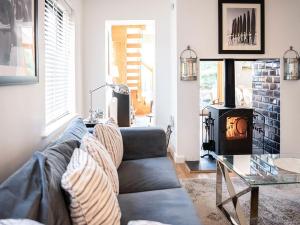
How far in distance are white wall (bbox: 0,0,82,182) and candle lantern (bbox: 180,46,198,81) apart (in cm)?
222

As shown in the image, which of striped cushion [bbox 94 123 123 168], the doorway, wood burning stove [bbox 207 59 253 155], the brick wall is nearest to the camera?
striped cushion [bbox 94 123 123 168]

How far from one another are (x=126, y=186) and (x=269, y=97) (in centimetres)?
324

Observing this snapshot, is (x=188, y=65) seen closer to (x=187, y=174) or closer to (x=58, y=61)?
(x=187, y=174)

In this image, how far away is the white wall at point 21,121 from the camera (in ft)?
6.01

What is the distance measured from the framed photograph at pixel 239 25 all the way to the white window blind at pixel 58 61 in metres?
1.98

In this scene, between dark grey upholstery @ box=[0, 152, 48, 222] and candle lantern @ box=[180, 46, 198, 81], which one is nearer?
dark grey upholstery @ box=[0, 152, 48, 222]

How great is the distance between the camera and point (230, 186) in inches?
106

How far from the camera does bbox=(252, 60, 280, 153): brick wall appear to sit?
15.4ft

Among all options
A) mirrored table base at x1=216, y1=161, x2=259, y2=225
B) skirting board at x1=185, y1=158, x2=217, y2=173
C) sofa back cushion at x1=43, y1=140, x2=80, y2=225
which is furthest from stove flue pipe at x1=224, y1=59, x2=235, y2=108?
sofa back cushion at x1=43, y1=140, x2=80, y2=225

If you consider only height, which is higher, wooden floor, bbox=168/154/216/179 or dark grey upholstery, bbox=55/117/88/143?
dark grey upholstery, bbox=55/117/88/143

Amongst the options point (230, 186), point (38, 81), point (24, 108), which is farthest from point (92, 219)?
point (230, 186)

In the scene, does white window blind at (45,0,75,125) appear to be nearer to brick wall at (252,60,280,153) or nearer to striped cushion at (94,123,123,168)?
striped cushion at (94,123,123,168)

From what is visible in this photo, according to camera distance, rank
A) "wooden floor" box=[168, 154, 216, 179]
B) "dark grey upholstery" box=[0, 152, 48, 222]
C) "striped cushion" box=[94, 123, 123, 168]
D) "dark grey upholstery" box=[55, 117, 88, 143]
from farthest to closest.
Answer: "wooden floor" box=[168, 154, 216, 179], "striped cushion" box=[94, 123, 123, 168], "dark grey upholstery" box=[55, 117, 88, 143], "dark grey upholstery" box=[0, 152, 48, 222]

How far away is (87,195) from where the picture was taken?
1347 mm
